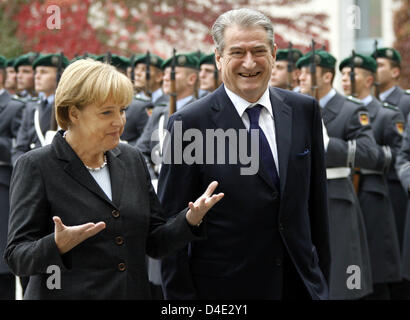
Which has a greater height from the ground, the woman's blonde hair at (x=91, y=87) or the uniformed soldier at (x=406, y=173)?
the woman's blonde hair at (x=91, y=87)

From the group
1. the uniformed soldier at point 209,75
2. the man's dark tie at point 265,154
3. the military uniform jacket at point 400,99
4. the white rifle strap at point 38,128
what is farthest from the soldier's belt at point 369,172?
the man's dark tie at point 265,154

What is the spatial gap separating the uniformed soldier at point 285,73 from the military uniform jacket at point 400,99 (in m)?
0.96

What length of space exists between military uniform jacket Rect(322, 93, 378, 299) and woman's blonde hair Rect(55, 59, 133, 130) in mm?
3606

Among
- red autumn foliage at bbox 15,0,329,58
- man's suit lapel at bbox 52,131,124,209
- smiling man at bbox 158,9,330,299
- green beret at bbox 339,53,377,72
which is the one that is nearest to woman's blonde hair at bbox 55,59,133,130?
man's suit lapel at bbox 52,131,124,209

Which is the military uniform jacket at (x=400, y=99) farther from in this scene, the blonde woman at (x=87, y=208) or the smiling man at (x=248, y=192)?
the blonde woman at (x=87, y=208)

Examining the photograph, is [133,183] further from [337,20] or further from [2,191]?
[337,20]

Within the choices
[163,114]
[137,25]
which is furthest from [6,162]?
[137,25]

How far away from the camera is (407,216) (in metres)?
6.55

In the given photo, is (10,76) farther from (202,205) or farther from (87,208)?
(202,205)

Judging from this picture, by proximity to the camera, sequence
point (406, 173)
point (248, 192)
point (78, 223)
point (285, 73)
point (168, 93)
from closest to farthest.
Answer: point (78, 223) < point (248, 192) < point (406, 173) < point (168, 93) < point (285, 73)

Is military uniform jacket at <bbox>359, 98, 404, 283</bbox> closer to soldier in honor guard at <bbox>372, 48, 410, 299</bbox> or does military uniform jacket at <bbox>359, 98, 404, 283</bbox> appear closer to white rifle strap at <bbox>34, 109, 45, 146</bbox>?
soldier in honor guard at <bbox>372, 48, 410, 299</bbox>

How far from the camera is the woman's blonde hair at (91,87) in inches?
123

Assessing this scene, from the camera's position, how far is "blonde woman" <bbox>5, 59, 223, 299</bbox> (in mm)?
3057

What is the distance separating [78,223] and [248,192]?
2.36ft
